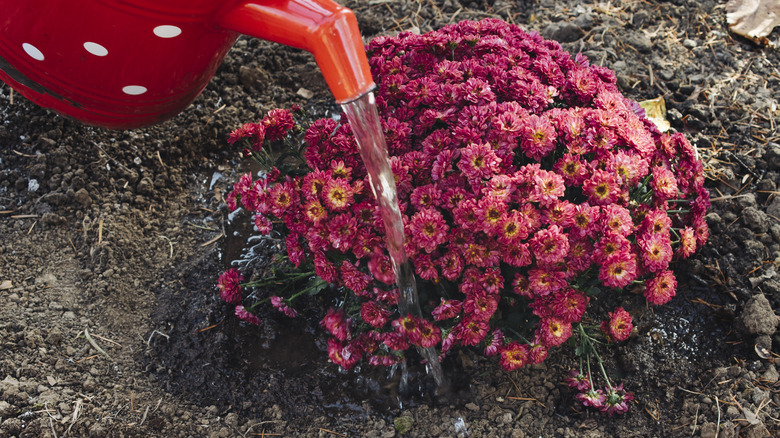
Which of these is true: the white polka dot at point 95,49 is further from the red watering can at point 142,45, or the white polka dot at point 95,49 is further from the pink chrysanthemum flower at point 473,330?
the pink chrysanthemum flower at point 473,330

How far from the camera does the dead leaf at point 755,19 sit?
2.84m

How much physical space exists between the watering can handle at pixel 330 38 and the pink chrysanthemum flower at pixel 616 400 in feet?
3.97

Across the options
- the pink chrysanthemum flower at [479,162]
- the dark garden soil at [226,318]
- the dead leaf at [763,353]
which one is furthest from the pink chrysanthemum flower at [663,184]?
the dead leaf at [763,353]

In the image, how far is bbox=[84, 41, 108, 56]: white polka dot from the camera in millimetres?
1449

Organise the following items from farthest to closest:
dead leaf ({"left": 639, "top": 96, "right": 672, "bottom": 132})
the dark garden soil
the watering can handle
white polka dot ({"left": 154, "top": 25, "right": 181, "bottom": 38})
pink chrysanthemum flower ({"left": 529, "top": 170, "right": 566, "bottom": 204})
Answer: dead leaf ({"left": 639, "top": 96, "right": 672, "bottom": 132})
the dark garden soil
pink chrysanthemum flower ({"left": 529, "top": 170, "right": 566, "bottom": 204})
white polka dot ({"left": 154, "top": 25, "right": 181, "bottom": 38})
the watering can handle

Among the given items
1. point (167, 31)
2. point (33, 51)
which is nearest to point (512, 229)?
point (167, 31)

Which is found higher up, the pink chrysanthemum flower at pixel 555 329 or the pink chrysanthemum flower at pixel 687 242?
the pink chrysanthemum flower at pixel 687 242

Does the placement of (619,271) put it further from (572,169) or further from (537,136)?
(537,136)

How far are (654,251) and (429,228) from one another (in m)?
0.61

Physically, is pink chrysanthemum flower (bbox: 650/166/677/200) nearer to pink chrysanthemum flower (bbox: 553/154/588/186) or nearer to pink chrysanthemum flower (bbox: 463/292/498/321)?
pink chrysanthemum flower (bbox: 553/154/588/186)

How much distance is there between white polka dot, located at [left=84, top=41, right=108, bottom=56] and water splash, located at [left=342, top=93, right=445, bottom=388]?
2.03 feet

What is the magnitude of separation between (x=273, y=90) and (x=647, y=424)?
210 cm

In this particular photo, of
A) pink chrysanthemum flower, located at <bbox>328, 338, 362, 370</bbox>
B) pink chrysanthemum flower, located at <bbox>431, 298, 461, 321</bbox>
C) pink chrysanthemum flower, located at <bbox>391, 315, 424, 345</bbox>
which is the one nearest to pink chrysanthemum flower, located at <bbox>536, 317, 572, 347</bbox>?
pink chrysanthemum flower, located at <bbox>431, 298, 461, 321</bbox>

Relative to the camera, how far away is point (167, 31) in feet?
4.70
